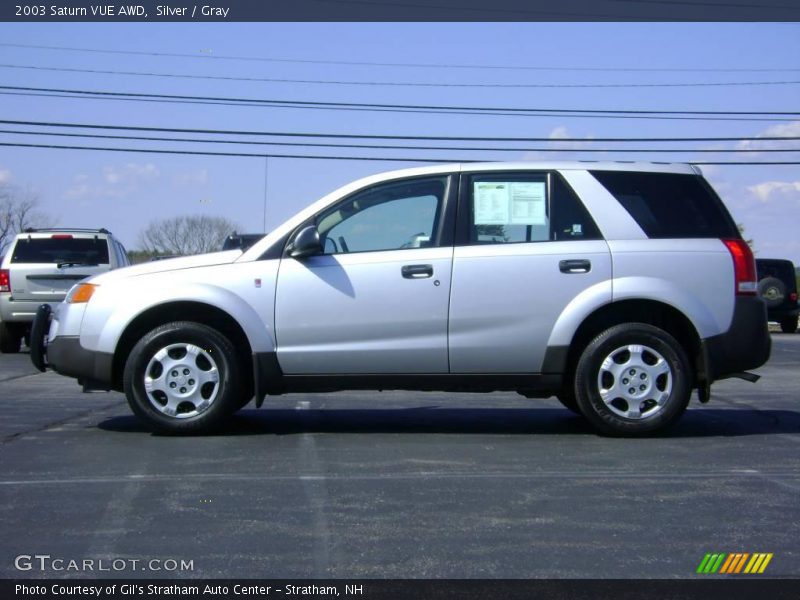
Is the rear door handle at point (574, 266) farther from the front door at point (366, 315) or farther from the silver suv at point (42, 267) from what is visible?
the silver suv at point (42, 267)

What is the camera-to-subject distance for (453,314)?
7.27m

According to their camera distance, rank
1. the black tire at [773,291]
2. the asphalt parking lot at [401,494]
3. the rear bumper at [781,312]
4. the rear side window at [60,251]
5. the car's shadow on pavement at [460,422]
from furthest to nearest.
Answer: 1. the rear bumper at [781,312]
2. the black tire at [773,291]
3. the rear side window at [60,251]
4. the car's shadow on pavement at [460,422]
5. the asphalt parking lot at [401,494]

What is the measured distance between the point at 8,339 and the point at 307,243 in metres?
11.1

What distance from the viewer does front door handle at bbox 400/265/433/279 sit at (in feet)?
23.8

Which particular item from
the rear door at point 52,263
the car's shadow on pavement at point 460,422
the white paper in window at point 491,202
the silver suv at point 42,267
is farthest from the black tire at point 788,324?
the white paper in window at point 491,202

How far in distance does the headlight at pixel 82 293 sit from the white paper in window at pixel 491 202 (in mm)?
2723

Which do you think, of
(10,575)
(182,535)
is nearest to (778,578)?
(182,535)

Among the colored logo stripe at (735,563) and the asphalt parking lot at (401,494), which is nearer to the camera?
the colored logo stripe at (735,563)

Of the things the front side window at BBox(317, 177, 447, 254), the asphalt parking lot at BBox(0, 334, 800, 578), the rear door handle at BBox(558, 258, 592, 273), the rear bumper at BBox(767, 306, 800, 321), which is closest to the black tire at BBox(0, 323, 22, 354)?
the asphalt parking lot at BBox(0, 334, 800, 578)

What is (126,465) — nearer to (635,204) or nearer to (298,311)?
(298,311)

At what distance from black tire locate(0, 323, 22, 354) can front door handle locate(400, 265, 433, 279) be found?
36.4 ft

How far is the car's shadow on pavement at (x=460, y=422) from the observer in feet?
25.5

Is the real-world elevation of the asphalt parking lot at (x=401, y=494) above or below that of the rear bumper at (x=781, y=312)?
above
